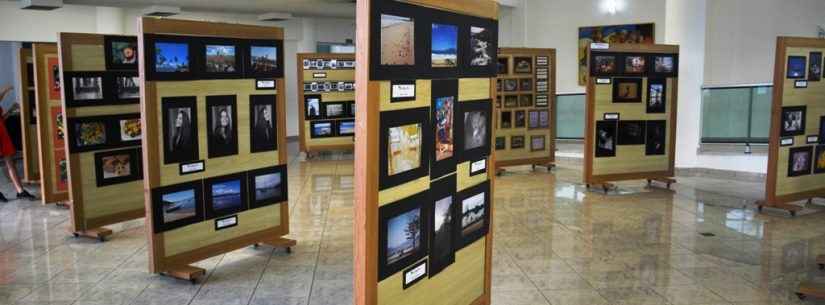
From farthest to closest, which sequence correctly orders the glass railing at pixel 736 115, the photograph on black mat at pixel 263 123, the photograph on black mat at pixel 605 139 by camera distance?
the glass railing at pixel 736 115, the photograph on black mat at pixel 605 139, the photograph on black mat at pixel 263 123

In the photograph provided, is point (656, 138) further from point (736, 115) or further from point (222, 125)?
point (222, 125)

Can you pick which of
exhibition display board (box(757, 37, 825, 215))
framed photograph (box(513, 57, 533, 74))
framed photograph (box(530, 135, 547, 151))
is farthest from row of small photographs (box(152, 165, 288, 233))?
framed photograph (box(530, 135, 547, 151))

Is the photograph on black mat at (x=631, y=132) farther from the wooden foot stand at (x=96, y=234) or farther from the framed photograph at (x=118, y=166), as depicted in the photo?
the wooden foot stand at (x=96, y=234)

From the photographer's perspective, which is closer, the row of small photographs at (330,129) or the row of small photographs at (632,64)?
the row of small photographs at (632,64)

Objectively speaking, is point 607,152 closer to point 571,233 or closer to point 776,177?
point 776,177

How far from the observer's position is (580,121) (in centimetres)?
1608

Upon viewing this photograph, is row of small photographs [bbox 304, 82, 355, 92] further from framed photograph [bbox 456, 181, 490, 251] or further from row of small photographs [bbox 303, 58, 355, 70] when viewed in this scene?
framed photograph [bbox 456, 181, 490, 251]

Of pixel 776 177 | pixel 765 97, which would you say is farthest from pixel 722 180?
pixel 776 177

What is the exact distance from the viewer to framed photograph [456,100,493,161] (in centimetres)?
435

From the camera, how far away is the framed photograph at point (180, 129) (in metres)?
6.10

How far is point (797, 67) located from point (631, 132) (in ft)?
8.91

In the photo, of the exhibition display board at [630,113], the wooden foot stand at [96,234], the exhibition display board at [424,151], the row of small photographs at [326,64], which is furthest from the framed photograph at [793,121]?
the row of small photographs at [326,64]

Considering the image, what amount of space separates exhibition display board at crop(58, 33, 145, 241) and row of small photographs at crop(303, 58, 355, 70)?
7.45m

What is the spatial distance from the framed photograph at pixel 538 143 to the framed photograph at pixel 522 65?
53.2 inches
